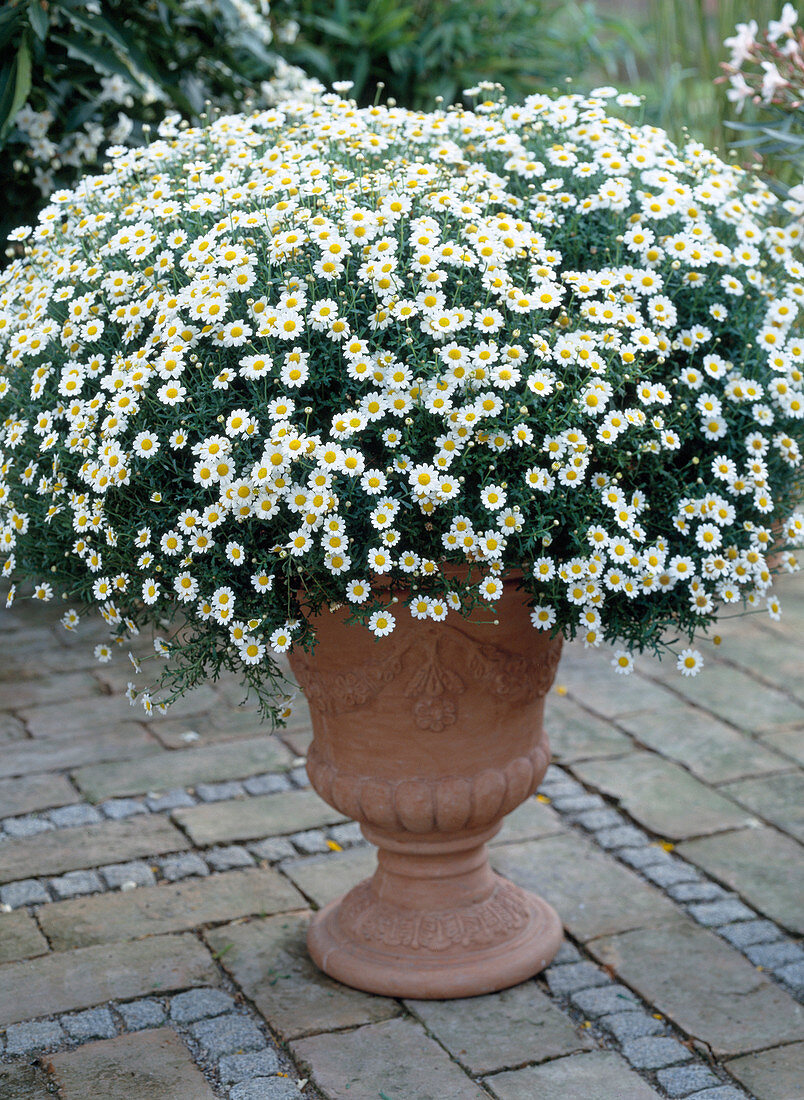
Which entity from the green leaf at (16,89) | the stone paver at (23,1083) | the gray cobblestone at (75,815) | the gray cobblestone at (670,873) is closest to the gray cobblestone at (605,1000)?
the gray cobblestone at (670,873)

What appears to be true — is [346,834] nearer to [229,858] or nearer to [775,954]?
[229,858]

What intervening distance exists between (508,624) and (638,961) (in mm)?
743

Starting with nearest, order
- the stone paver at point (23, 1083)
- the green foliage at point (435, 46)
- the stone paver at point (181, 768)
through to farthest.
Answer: the stone paver at point (23, 1083), the stone paver at point (181, 768), the green foliage at point (435, 46)

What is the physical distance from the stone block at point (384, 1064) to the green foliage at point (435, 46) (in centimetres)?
296

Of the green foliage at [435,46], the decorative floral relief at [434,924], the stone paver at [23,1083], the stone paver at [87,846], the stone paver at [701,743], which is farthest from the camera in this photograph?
the green foliage at [435,46]

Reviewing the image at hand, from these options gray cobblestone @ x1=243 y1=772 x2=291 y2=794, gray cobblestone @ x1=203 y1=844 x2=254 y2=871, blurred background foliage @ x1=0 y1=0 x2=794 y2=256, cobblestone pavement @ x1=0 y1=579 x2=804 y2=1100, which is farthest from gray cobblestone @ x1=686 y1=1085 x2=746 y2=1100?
blurred background foliage @ x1=0 y1=0 x2=794 y2=256

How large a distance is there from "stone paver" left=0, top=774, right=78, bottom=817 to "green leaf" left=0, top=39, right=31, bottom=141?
4.78 ft

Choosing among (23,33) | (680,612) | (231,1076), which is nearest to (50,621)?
(23,33)

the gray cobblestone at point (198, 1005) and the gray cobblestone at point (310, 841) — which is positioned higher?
the gray cobblestone at point (198, 1005)

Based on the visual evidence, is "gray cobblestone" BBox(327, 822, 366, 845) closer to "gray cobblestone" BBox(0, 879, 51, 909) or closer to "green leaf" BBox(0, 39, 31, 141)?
"gray cobblestone" BBox(0, 879, 51, 909)

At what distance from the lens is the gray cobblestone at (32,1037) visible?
6.48 feet

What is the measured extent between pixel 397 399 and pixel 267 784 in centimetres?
149

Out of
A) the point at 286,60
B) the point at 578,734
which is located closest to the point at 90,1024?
the point at 578,734

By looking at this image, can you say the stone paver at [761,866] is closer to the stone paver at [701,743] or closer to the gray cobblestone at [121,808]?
the stone paver at [701,743]
